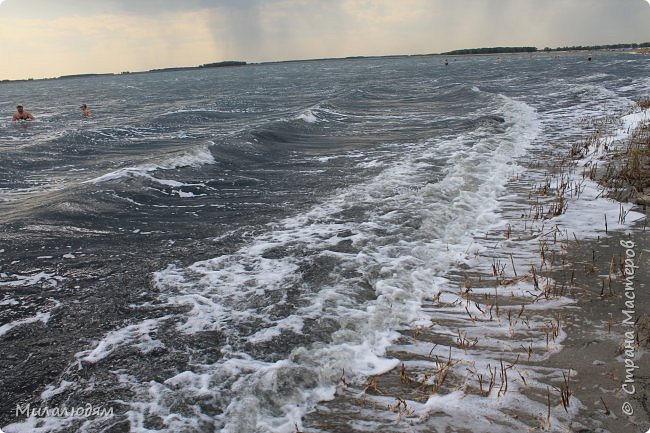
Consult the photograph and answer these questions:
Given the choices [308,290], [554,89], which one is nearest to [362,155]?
[308,290]

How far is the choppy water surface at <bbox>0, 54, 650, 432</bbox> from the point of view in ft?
12.6

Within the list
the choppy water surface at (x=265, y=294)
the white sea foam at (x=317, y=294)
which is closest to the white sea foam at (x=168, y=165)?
the choppy water surface at (x=265, y=294)

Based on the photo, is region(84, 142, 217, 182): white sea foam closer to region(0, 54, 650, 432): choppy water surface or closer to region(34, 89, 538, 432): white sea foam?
region(0, 54, 650, 432): choppy water surface

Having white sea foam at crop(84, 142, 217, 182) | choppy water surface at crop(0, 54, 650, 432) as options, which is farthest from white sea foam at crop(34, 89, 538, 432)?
white sea foam at crop(84, 142, 217, 182)

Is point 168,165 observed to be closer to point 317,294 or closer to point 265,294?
point 265,294

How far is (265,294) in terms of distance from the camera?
5.93m

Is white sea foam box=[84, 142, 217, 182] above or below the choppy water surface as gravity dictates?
above

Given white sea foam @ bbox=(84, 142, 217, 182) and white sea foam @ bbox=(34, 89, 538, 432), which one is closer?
white sea foam @ bbox=(34, 89, 538, 432)

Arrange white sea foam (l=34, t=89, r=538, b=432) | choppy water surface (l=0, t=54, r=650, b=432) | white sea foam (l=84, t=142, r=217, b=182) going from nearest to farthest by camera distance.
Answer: choppy water surface (l=0, t=54, r=650, b=432) → white sea foam (l=34, t=89, r=538, b=432) → white sea foam (l=84, t=142, r=217, b=182)

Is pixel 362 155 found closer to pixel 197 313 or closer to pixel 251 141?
pixel 251 141

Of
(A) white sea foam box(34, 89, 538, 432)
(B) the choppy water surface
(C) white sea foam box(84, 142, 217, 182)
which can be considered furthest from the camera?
(C) white sea foam box(84, 142, 217, 182)

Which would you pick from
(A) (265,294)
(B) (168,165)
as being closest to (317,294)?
(A) (265,294)

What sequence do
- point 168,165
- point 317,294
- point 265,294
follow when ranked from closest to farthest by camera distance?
1. point 317,294
2. point 265,294
3. point 168,165

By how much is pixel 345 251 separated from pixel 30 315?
455cm
